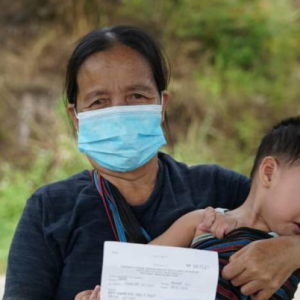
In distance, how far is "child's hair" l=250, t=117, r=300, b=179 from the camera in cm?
194

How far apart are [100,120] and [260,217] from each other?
23.3 inches

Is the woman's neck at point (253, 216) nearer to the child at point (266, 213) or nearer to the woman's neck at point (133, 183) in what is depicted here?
the child at point (266, 213)

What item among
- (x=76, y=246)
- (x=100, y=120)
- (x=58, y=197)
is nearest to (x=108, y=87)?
(x=100, y=120)

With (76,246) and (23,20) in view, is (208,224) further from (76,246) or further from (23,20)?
(23,20)

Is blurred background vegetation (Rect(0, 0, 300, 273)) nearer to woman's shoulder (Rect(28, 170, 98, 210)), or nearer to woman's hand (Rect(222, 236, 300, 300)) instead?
woman's shoulder (Rect(28, 170, 98, 210))

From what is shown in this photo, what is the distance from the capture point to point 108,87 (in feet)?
6.68

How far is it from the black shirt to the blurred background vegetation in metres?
3.31

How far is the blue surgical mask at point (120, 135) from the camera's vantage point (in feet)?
6.71

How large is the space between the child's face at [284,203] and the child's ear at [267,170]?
0.02 m

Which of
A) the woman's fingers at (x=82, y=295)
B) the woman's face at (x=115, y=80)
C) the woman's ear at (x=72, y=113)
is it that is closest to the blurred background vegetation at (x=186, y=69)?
the woman's ear at (x=72, y=113)

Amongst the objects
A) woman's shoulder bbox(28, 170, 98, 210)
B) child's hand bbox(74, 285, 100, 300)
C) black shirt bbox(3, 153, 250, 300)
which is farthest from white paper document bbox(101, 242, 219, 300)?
woman's shoulder bbox(28, 170, 98, 210)

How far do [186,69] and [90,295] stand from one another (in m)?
4.79

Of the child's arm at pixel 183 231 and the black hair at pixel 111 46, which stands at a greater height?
the black hair at pixel 111 46

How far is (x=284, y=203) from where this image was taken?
1925mm
